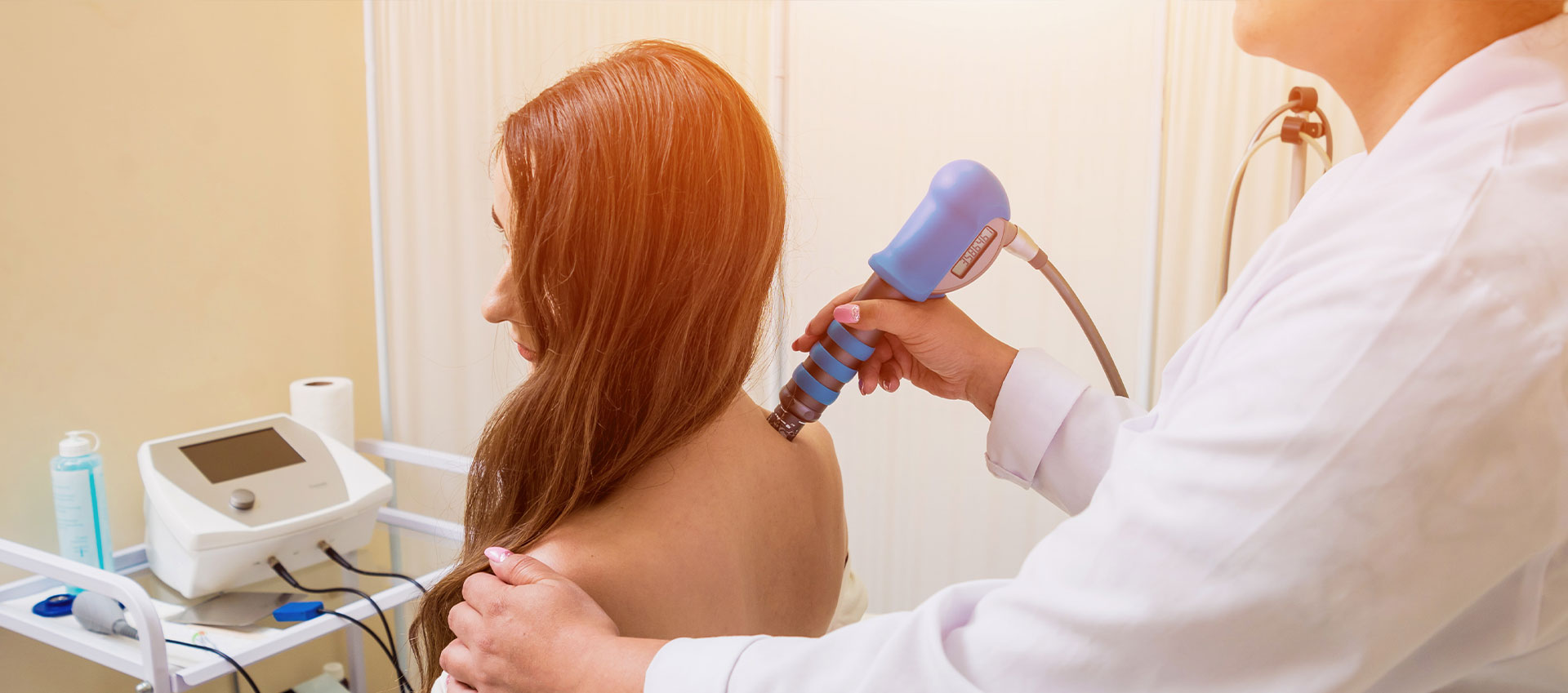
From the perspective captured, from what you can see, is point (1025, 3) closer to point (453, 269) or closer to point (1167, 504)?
point (453, 269)

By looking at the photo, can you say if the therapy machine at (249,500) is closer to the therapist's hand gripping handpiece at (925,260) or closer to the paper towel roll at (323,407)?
the paper towel roll at (323,407)

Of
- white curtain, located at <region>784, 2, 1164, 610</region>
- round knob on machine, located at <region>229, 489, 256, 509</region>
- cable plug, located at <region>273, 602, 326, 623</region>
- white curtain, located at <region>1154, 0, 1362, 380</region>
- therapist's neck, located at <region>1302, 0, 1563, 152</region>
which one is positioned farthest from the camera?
white curtain, located at <region>784, 2, 1164, 610</region>

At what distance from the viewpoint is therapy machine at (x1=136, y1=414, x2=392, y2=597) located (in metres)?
1.63

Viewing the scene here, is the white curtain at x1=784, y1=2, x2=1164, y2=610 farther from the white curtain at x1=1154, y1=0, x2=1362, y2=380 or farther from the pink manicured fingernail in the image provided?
→ the pink manicured fingernail

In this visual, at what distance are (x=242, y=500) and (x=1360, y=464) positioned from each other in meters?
1.80

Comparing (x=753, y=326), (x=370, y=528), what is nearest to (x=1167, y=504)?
(x=753, y=326)

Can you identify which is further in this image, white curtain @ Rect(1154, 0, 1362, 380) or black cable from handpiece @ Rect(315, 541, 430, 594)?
white curtain @ Rect(1154, 0, 1362, 380)

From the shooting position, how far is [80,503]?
1684mm

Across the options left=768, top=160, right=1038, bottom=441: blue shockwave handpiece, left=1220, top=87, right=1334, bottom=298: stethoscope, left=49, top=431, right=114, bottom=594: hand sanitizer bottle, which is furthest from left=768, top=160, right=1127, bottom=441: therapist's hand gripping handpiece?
left=49, top=431, right=114, bottom=594: hand sanitizer bottle

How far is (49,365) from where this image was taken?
5.99ft

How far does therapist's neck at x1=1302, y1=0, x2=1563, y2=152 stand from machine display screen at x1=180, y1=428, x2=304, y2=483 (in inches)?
73.3

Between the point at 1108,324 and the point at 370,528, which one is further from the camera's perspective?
the point at 1108,324

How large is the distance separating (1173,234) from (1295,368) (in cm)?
162

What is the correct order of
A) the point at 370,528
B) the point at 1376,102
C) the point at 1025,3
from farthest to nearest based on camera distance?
the point at 1025,3, the point at 370,528, the point at 1376,102
